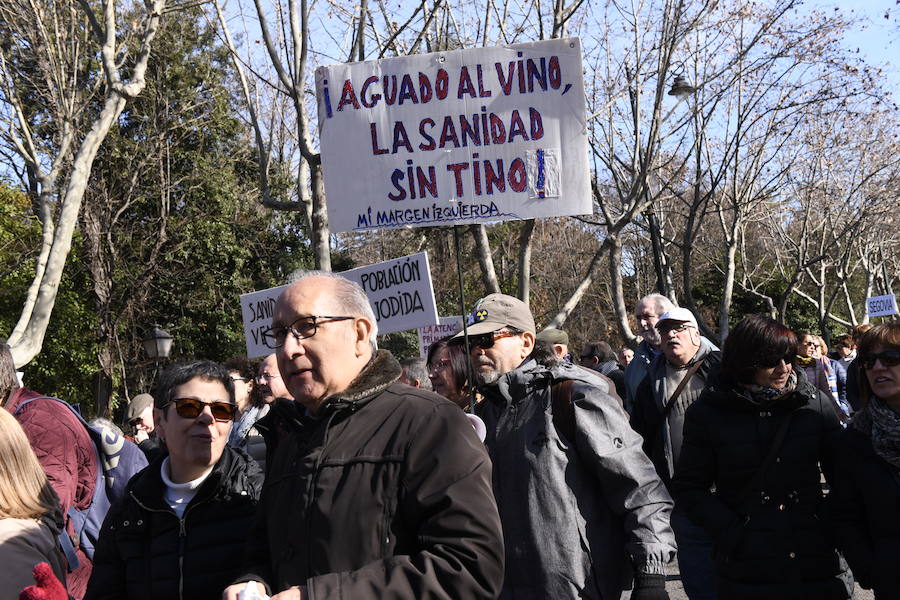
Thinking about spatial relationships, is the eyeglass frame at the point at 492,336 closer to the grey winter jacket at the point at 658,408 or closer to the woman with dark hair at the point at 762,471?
the woman with dark hair at the point at 762,471

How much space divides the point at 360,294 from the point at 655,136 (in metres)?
10.9

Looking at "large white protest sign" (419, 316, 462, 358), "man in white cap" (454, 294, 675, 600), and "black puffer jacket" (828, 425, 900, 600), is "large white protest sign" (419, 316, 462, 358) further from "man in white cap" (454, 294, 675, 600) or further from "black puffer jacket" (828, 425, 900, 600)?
"man in white cap" (454, 294, 675, 600)

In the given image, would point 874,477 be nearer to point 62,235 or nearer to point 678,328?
point 678,328

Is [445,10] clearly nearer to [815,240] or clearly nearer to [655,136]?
[655,136]

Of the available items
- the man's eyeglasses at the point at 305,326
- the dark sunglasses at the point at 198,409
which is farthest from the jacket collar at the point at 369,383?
the dark sunglasses at the point at 198,409

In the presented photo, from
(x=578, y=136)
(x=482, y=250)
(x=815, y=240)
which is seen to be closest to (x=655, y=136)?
(x=482, y=250)

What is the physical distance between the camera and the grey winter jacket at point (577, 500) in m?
3.27

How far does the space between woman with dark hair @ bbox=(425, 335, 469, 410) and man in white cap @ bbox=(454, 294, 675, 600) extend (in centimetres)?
116

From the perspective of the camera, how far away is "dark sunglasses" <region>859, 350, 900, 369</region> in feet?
12.3

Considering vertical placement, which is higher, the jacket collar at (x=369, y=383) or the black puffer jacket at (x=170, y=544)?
the jacket collar at (x=369, y=383)

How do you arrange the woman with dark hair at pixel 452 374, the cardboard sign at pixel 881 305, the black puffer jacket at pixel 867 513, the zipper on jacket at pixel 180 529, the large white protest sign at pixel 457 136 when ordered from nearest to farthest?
the zipper on jacket at pixel 180 529 < the black puffer jacket at pixel 867 513 < the woman with dark hair at pixel 452 374 < the large white protest sign at pixel 457 136 < the cardboard sign at pixel 881 305

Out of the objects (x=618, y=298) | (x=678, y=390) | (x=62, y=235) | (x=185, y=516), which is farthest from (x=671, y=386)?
(x=618, y=298)

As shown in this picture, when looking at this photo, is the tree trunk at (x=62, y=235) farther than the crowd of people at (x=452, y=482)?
Yes

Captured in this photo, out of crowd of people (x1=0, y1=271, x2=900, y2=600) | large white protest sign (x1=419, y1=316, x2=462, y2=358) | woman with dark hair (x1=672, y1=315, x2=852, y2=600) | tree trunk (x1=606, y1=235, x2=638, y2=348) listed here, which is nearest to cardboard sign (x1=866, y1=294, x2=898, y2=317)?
tree trunk (x1=606, y1=235, x2=638, y2=348)
